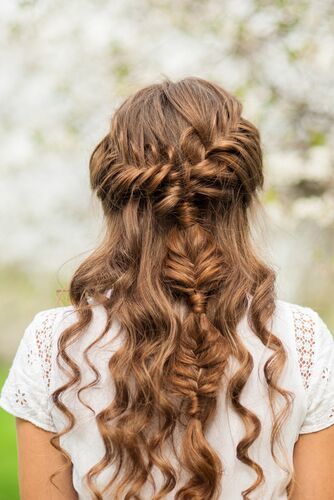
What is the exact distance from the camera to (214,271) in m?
1.54

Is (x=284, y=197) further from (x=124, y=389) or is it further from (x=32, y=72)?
(x=124, y=389)

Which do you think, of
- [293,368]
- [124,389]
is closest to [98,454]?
[124,389]

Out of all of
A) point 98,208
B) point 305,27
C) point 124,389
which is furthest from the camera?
point 305,27

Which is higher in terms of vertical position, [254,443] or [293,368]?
[293,368]

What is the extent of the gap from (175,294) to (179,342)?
0.10 meters

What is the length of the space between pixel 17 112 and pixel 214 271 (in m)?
5.24

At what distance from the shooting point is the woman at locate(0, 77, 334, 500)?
1515mm

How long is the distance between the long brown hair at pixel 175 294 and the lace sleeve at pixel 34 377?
2.1 inches

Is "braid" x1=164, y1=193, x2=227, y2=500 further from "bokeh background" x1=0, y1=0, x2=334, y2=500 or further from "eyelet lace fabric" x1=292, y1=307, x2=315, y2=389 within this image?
"bokeh background" x1=0, y1=0, x2=334, y2=500

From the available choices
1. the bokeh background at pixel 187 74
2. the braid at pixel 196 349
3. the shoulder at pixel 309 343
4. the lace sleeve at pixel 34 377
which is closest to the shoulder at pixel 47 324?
the lace sleeve at pixel 34 377

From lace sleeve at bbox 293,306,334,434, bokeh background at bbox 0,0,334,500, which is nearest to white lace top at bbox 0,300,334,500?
lace sleeve at bbox 293,306,334,434

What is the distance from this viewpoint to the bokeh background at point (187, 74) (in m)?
4.93

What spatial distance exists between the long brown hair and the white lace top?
0.02 meters

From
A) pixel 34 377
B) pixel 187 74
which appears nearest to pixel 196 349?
pixel 34 377
